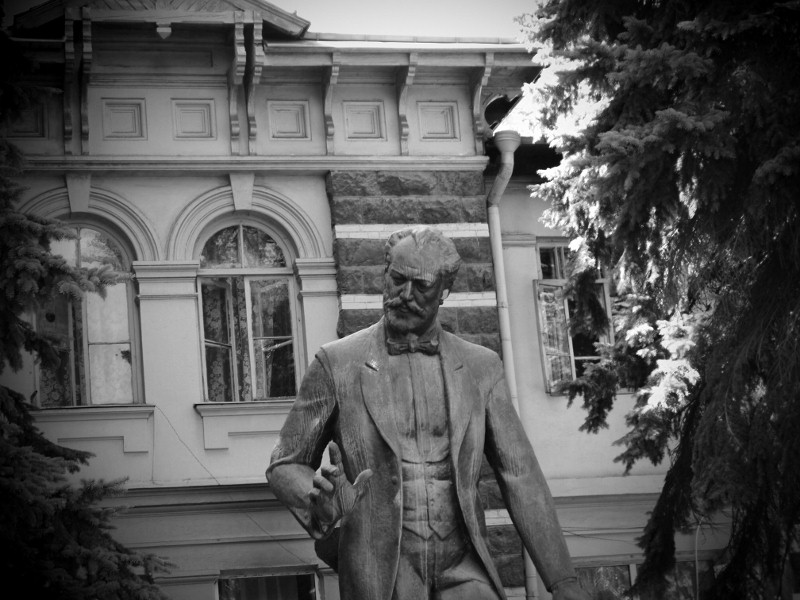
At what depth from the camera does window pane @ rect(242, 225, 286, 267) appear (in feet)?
53.0

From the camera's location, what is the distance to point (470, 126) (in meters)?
16.9

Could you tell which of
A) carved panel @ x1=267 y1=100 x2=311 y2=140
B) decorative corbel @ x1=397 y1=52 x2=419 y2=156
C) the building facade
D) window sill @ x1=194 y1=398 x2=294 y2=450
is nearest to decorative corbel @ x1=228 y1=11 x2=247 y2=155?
the building facade

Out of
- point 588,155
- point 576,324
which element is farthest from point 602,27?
point 576,324

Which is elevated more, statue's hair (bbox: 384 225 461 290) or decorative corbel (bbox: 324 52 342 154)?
decorative corbel (bbox: 324 52 342 154)

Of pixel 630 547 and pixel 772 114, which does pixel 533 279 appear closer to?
pixel 630 547

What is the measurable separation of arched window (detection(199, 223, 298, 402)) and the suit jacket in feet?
33.4

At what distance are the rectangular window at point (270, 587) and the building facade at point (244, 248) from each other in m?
0.02

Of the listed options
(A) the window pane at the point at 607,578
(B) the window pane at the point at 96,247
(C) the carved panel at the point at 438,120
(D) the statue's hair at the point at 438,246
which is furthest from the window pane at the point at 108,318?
(D) the statue's hair at the point at 438,246

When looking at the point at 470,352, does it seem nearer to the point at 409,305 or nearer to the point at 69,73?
the point at 409,305

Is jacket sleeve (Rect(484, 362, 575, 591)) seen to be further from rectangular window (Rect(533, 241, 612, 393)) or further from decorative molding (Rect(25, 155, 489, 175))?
rectangular window (Rect(533, 241, 612, 393))

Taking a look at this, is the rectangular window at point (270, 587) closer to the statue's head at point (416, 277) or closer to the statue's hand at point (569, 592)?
the statue's head at point (416, 277)

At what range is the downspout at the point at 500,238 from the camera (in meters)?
16.3

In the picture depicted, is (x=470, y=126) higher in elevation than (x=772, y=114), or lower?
higher

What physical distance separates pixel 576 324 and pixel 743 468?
3268 millimetres
